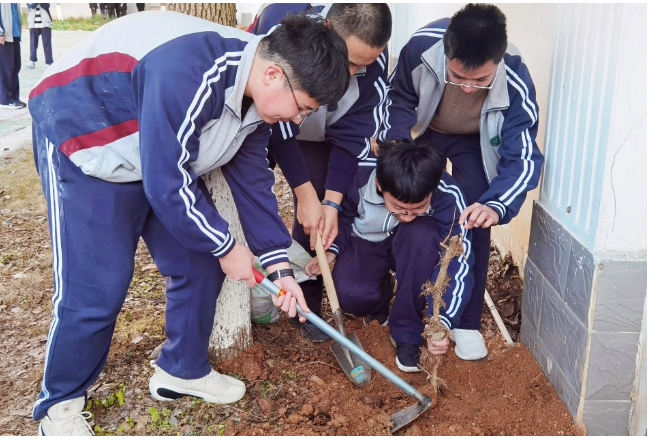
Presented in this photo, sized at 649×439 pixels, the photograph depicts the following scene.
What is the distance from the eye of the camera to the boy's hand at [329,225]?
9.66ft

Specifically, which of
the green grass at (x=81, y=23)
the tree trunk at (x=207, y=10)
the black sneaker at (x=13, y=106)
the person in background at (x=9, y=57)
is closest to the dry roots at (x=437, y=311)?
the tree trunk at (x=207, y=10)

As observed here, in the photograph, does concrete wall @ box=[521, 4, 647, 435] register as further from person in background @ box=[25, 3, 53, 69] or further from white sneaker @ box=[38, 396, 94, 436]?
person in background @ box=[25, 3, 53, 69]

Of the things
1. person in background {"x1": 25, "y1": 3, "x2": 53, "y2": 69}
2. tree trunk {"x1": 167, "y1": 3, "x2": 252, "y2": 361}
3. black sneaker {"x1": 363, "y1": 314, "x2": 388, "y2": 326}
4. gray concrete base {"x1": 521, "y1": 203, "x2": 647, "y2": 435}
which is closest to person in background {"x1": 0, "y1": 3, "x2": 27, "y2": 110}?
person in background {"x1": 25, "y1": 3, "x2": 53, "y2": 69}

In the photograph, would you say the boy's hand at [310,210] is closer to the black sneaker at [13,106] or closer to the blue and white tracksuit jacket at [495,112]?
the blue and white tracksuit jacket at [495,112]

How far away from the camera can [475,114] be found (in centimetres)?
283

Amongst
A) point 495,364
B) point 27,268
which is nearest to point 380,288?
point 495,364

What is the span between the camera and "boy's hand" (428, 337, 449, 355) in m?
2.55

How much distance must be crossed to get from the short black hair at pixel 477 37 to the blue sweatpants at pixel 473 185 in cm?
58

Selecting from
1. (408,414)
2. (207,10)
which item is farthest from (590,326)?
(207,10)

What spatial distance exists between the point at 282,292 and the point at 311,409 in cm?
50

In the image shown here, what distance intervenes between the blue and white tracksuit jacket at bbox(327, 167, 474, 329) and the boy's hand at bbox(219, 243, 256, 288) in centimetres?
83

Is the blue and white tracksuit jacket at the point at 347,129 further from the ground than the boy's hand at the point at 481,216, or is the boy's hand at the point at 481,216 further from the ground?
the blue and white tracksuit jacket at the point at 347,129

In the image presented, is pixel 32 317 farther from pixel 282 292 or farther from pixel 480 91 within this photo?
pixel 480 91

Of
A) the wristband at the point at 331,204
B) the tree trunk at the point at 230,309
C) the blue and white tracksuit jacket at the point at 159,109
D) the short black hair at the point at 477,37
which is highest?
the short black hair at the point at 477,37
